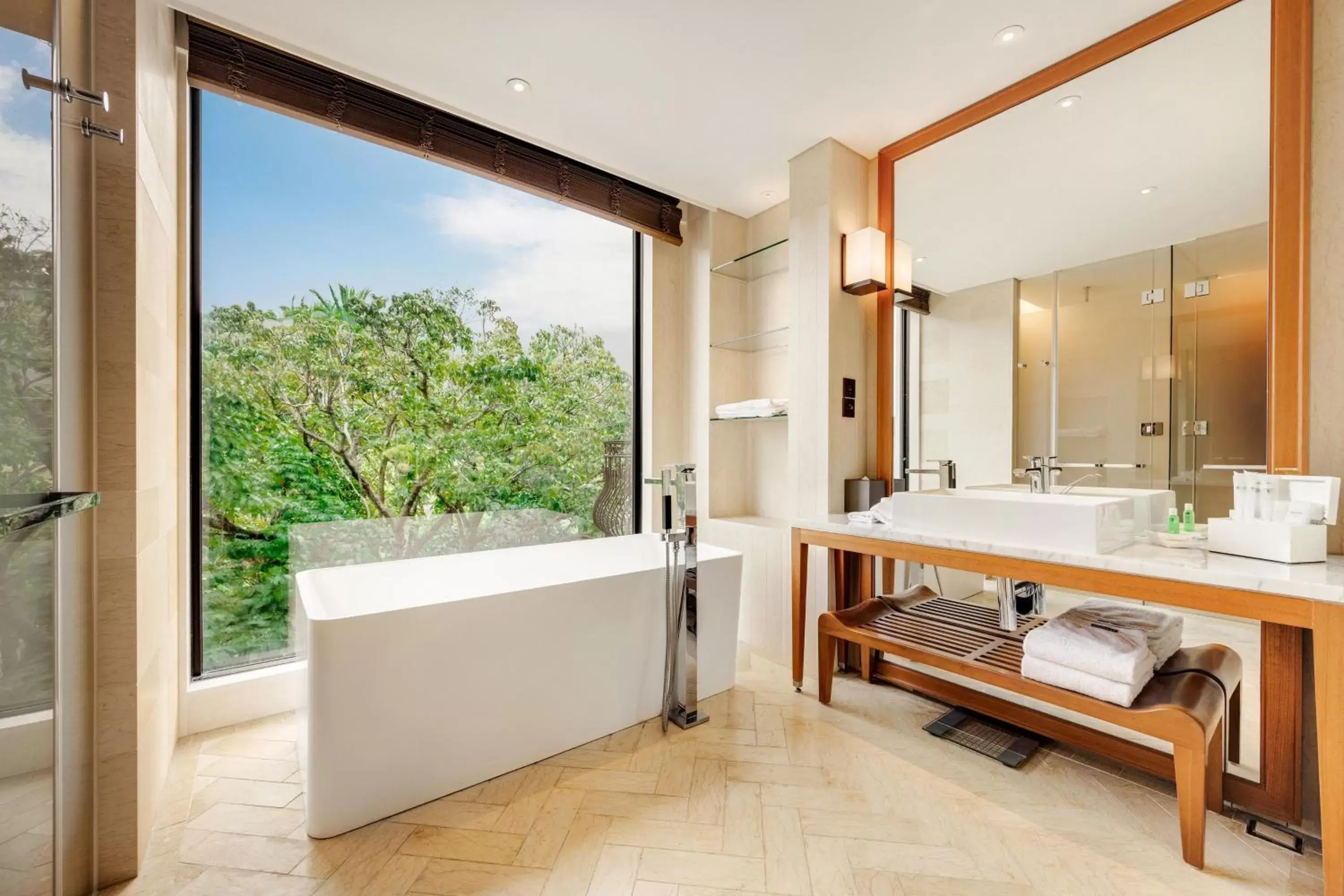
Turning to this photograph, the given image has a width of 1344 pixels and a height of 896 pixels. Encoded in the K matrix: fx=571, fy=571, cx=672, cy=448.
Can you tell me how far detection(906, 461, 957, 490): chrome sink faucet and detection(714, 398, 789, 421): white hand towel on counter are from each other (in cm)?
72

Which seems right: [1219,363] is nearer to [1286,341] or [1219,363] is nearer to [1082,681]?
[1286,341]

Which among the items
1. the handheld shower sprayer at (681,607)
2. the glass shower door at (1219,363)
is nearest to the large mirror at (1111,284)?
the glass shower door at (1219,363)

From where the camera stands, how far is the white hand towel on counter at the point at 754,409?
2.92m

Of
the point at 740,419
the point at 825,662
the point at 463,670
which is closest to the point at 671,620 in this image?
the point at 825,662

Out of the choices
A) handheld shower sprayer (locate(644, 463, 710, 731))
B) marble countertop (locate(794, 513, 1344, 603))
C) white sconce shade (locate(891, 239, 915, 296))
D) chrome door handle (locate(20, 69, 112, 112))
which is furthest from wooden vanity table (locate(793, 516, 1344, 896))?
chrome door handle (locate(20, 69, 112, 112))

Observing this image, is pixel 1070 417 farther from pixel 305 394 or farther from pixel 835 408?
pixel 305 394

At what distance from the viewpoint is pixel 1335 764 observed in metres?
1.20

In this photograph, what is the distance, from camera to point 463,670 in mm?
1694

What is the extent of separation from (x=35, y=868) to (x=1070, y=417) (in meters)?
2.97

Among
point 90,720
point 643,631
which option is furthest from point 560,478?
point 90,720

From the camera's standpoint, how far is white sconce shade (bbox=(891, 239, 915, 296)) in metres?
2.55

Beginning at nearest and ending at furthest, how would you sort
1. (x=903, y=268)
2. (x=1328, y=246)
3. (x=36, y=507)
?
(x=36, y=507) < (x=1328, y=246) < (x=903, y=268)

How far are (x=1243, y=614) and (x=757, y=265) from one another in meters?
2.60

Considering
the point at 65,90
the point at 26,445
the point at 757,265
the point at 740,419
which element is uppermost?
the point at 757,265
